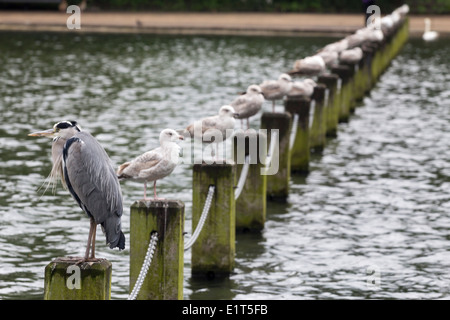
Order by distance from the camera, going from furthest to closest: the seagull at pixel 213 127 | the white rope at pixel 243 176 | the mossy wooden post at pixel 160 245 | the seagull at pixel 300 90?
the seagull at pixel 300 90, the white rope at pixel 243 176, the seagull at pixel 213 127, the mossy wooden post at pixel 160 245

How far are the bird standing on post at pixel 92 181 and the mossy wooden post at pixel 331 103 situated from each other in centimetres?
1186

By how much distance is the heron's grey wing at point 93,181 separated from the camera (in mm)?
8008

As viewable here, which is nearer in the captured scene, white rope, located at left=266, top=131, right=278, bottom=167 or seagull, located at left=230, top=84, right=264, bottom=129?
white rope, located at left=266, top=131, right=278, bottom=167

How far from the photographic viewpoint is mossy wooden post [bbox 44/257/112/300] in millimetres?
7672

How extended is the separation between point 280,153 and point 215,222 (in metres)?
3.71

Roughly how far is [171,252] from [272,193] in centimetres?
592

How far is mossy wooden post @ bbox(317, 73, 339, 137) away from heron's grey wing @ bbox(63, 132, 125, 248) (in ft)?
39.1

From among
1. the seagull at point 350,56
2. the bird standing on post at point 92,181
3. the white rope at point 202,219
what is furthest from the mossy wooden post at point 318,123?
the bird standing on post at point 92,181

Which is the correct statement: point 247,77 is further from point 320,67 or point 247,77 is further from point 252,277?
point 252,277

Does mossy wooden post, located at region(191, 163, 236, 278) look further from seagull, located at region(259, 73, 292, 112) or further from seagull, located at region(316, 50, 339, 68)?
seagull, located at region(316, 50, 339, 68)

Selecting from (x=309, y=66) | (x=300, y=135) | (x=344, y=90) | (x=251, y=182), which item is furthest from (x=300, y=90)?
(x=344, y=90)

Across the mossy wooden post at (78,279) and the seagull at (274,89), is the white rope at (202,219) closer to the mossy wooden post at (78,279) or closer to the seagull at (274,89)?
the mossy wooden post at (78,279)

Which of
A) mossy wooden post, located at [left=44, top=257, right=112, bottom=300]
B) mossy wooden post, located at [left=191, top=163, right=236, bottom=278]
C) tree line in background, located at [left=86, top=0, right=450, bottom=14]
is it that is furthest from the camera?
tree line in background, located at [left=86, top=0, right=450, bottom=14]

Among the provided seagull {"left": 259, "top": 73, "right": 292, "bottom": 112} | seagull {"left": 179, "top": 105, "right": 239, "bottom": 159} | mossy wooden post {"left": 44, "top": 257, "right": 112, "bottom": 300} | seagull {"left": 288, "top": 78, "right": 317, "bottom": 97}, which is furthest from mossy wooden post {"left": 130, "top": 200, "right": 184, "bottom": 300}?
seagull {"left": 288, "top": 78, "right": 317, "bottom": 97}
